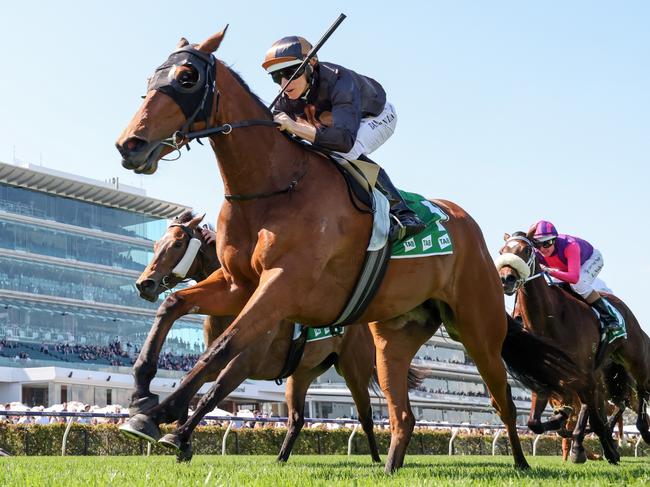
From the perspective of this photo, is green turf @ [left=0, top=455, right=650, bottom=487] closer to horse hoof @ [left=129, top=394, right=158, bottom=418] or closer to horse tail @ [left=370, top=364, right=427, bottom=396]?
horse hoof @ [left=129, top=394, right=158, bottom=418]

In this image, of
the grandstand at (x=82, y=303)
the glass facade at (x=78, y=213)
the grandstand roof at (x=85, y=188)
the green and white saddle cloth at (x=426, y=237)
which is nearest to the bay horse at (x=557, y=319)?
the green and white saddle cloth at (x=426, y=237)

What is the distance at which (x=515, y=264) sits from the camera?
8.73 metres

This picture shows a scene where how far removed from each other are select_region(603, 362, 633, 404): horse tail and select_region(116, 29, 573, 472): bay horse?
642 centimetres

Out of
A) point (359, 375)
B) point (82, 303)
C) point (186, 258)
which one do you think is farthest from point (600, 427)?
point (82, 303)

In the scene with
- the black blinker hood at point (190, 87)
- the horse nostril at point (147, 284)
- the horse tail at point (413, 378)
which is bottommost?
the horse tail at point (413, 378)

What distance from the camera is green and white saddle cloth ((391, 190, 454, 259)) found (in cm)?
578

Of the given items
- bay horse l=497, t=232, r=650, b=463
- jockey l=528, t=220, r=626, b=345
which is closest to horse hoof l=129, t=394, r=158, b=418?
bay horse l=497, t=232, r=650, b=463

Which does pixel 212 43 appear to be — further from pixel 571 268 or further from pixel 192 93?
pixel 571 268

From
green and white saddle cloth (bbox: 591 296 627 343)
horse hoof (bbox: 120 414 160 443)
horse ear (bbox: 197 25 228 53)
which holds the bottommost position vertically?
horse hoof (bbox: 120 414 160 443)

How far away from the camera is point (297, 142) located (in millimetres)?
5367

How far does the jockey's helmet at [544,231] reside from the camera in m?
9.66

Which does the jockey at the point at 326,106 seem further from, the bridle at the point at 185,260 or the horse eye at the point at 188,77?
the bridle at the point at 185,260

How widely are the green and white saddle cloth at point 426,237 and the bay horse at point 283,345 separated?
1.89 metres

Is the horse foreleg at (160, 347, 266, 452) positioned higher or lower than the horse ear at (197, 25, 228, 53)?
lower
